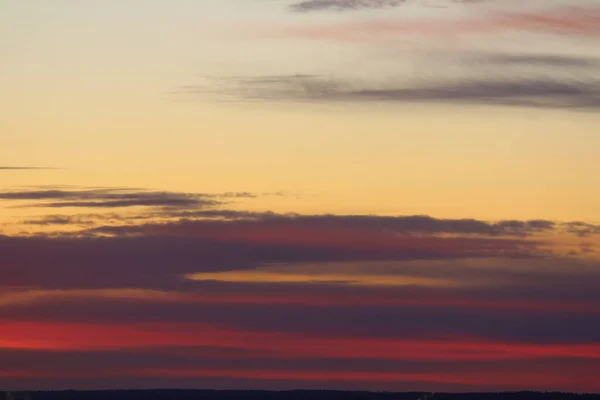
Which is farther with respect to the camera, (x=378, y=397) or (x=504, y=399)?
(x=378, y=397)

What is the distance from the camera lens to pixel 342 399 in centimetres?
11219

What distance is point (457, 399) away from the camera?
127250mm

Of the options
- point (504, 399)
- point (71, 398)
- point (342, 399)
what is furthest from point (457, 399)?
point (71, 398)

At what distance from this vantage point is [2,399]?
94312mm

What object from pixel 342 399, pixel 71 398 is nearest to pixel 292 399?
pixel 342 399

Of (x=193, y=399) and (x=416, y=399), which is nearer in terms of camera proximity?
(x=416, y=399)

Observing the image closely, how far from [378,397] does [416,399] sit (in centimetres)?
2665

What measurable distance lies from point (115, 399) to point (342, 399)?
72319mm

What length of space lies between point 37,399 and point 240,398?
58.9 meters

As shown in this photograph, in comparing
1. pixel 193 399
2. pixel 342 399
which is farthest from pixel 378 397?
pixel 193 399

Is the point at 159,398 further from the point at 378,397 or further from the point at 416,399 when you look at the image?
the point at 416,399

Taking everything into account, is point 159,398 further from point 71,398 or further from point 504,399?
point 504,399

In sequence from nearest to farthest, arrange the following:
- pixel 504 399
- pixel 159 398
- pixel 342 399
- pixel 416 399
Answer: pixel 416 399
pixel 504 399
pixel 342 399
pixel 159 398

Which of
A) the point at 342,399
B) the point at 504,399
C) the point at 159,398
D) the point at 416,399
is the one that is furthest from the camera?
the point at 159,398
